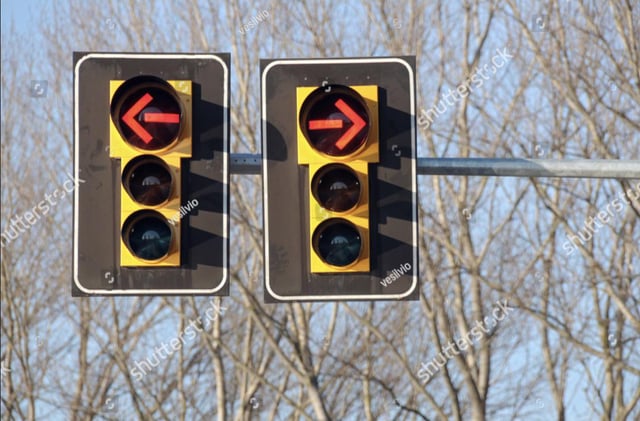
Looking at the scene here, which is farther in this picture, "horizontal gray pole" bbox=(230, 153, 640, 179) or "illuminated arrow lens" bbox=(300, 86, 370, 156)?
"horizontal gray pole" bbox=(230, 153, 640, 179)

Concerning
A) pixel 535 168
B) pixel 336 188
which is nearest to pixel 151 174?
pixel 336 188

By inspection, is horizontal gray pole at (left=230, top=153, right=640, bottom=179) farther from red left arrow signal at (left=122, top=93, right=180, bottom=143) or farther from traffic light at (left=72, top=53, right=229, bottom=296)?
red left arrow signal at (left=122, top=93, right=180, bottom=143)

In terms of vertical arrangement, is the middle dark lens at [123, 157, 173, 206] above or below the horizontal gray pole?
below

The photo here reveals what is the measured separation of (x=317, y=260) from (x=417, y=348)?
15.3 m

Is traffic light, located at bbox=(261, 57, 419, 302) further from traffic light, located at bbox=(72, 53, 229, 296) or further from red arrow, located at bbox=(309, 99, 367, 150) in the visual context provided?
traffic light, located at bbox=(72, 53, 229, 296)

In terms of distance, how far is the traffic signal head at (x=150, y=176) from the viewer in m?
6.11

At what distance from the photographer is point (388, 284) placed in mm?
6227

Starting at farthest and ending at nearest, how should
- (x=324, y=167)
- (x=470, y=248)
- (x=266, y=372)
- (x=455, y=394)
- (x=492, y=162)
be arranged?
(x=266, y=372) < (x=470, y=248) < (x=455, y=394) < (x=492, y=162) < (x=324, y=167)

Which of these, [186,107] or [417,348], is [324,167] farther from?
[417,348]

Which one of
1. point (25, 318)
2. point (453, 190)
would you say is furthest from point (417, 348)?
point (25, 318)

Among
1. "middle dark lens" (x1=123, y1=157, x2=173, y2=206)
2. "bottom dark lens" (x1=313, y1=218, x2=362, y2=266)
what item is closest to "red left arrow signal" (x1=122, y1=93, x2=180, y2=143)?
"middle dark lens" (x1=123, y1=157, x2=173, y2=206)

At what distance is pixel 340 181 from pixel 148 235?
2.82 ft

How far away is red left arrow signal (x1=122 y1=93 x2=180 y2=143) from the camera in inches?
241

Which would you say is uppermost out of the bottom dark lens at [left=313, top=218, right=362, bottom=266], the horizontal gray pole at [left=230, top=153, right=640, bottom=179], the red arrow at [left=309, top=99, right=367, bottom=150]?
the red arrow at [left=309, top=99, right=367, bottom=150]
